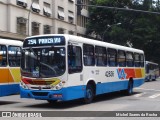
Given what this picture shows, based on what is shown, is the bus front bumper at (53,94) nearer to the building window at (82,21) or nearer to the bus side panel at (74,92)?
the bus side panel at (74,92)

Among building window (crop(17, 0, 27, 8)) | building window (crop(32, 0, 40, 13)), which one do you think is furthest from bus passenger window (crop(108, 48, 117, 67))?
building window (crop(32, 0, 40, 13))

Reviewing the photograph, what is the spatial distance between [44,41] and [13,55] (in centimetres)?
260

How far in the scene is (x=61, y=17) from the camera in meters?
51.4

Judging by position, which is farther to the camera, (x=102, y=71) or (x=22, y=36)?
(x=22, y=36)

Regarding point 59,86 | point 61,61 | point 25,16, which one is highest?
point 25,16

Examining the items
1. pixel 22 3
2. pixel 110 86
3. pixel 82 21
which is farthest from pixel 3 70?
pixel 82 21

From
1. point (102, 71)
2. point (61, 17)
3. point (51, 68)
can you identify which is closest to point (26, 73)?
point (51, 68)

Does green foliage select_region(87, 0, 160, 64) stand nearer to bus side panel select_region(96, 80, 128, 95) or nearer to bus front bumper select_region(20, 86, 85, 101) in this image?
bus side panel select_region(96, 80, 128, 95)

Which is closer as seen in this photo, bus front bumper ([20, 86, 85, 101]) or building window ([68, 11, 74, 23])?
bus front bumper ([20, 86, 85, 101])

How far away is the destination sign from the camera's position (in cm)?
1623

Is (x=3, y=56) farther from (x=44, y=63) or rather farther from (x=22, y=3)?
(x=22, y=3)

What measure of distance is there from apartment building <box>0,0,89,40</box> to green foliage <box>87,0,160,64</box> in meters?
7.87

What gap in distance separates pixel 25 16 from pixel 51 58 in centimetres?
2653

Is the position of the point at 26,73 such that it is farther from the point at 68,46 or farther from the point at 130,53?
the point at 130,53
